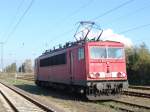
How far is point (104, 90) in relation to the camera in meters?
22.3

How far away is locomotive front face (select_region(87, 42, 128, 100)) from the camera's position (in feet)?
72.2

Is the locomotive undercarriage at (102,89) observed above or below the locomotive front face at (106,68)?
below

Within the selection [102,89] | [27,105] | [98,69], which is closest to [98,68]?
[98,69]

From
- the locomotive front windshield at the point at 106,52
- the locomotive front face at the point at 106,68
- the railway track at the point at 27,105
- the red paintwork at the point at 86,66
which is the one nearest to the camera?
the railway track at the point at 27,105

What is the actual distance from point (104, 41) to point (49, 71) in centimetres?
1024

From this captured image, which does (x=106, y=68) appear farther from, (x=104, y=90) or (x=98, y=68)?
(x=104, y=90)

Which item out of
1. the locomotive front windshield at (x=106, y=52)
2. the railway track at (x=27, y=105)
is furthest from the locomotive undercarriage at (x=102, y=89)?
the railway track at (x=27, y=105)

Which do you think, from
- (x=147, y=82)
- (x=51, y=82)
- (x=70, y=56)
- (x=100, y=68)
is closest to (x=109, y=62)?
(x=100, y=68)

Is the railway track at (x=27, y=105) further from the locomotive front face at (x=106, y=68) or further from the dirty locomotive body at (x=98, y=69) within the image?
the locomotive front face at (x=106, y=68)

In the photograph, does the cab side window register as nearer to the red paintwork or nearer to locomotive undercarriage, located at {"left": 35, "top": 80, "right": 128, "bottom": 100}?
the red paintwork

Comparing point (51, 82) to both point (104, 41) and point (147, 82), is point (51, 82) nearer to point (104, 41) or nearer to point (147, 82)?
point (104, 41)

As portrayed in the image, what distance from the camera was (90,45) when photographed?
886 inches

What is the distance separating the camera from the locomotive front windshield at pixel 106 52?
890 inches

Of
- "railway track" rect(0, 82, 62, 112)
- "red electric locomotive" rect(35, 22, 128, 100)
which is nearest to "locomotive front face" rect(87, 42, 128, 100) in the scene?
"red electric locomotive" rect(35, 22, 128, 100)
